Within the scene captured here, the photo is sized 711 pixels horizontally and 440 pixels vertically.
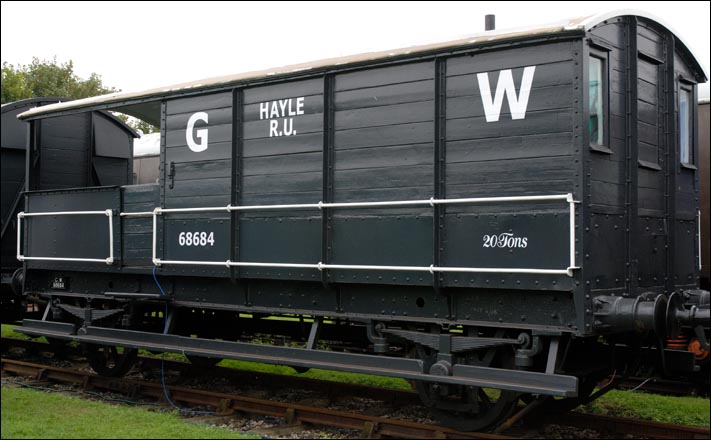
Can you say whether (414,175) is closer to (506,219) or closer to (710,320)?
(506,219)

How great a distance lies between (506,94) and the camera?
6680 millimetres

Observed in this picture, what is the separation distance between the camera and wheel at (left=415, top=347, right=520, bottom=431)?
6.96 metres

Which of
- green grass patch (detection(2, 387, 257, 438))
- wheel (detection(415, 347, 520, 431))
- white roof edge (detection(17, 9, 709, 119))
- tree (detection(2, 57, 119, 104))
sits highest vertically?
tree (detection(2, 57, 119, 104))

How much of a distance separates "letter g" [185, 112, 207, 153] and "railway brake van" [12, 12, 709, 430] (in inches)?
1.0

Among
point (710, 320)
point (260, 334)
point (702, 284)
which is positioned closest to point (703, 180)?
point (702, 284)

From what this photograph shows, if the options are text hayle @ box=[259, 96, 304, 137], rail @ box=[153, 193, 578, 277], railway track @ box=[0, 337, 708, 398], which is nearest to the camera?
rail @ box=[153, 193, 578, 277]

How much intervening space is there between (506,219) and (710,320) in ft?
6.55

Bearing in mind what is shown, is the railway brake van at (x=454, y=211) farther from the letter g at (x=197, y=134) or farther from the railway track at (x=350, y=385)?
the railway track at (x=350, y=385)

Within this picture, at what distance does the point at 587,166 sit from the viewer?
628 cm

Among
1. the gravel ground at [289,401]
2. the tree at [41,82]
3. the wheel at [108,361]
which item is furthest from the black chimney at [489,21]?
the tree at [41,82]

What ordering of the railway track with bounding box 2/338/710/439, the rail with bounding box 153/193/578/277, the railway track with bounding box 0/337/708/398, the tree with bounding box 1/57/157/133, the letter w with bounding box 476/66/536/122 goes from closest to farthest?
the rail with bounding box 153/193/578/277 → the letter w with bounding box 476/66/536/122 → the railway track with bounding box 2/338/710/439 → the railway track with bounding box 0/337/708/398 → the tree with bounding box 1/57/157/133

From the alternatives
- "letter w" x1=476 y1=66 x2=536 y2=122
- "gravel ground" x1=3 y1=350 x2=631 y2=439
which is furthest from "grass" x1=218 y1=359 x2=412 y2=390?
"letter w" x1=476 y1=66 x2=536 y2=122

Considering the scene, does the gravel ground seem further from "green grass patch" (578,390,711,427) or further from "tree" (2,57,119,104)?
"tree" (2,57,119,104)

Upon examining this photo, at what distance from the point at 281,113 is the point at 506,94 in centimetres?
258
